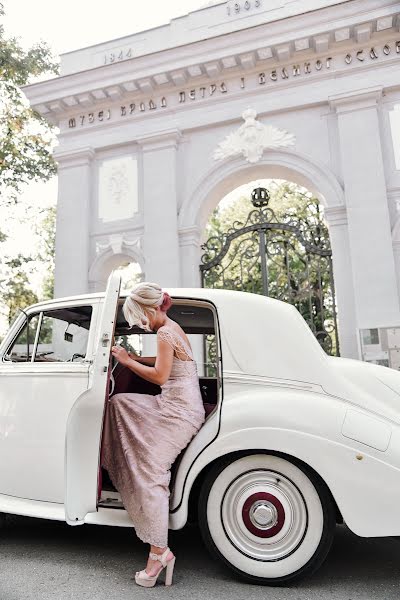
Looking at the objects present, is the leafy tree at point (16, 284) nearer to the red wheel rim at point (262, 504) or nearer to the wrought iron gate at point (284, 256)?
the wrought iron gate at point (284, 256)

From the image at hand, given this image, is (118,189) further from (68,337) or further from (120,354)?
(120,354)

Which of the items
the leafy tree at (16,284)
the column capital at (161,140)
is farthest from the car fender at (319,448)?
the leafy tree at (16,284)

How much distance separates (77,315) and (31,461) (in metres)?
1.13

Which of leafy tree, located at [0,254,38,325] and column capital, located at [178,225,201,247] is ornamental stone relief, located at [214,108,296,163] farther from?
leafy tree, located at [0,254,38,325]

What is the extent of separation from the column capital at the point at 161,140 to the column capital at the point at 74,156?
1.26 m

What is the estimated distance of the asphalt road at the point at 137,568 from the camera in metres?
2.66

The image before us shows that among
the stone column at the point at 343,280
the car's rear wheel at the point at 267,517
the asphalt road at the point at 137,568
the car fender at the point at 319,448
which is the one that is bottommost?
the asphalt road at the point at 137,568

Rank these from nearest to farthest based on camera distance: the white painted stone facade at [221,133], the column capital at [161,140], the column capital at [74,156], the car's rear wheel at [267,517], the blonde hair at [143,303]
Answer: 1. the car's rear wheel at [267,517]
2. the blonde hair at [143,303]
3. the white painted stone facade at [221,133]
4. the column capital at [161,140]
5. the column capital at [74,156]

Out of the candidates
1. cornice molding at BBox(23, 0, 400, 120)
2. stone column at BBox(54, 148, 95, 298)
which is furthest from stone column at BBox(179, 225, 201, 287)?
cornice molding at BBox(23, 0, 400, 120)

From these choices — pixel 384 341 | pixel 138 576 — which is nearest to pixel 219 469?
pixel 138 576

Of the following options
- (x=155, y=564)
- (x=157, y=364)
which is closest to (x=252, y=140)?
(x=157, y=364)

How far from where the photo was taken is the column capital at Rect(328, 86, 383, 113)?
9.32 meters

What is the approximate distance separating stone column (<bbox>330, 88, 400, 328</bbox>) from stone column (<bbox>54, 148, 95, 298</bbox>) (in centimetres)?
571

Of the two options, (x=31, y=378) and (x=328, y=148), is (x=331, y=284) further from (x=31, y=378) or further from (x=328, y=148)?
(x=31, y=378)
